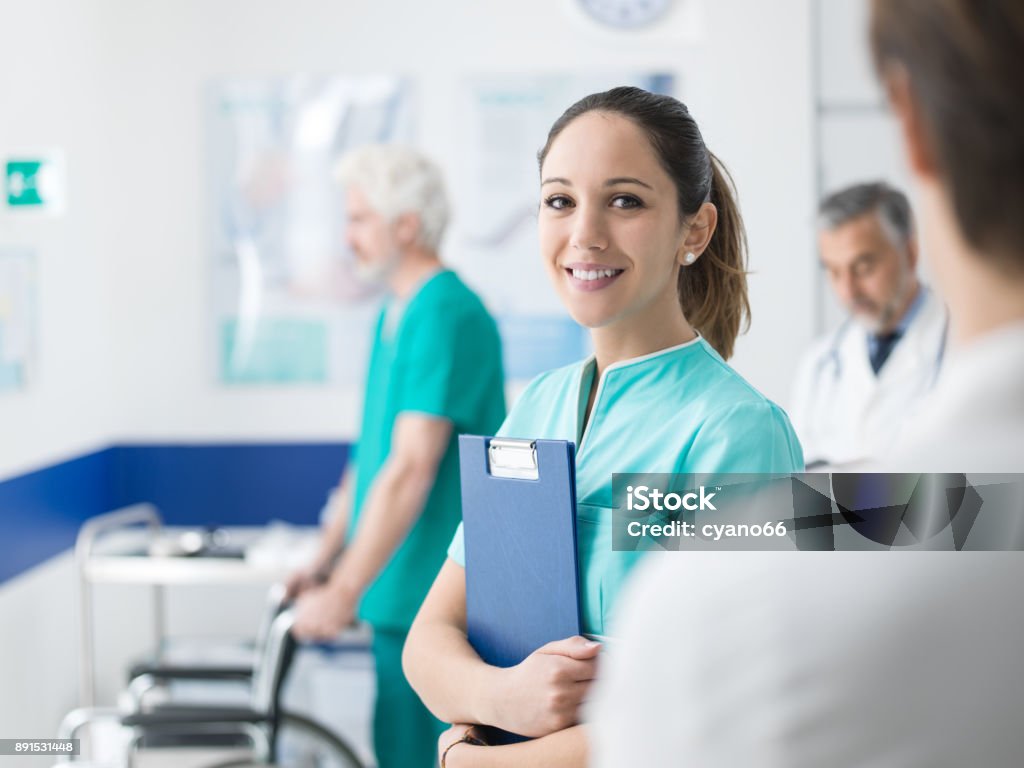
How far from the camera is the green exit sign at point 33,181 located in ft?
7.80

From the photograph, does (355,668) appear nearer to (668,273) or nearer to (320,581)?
(320,581)

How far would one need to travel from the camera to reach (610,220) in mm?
783

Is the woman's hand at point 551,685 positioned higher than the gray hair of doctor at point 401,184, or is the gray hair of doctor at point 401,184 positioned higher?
the gray hair of doctor at point 401,184

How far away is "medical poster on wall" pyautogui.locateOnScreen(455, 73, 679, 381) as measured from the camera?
310 cm

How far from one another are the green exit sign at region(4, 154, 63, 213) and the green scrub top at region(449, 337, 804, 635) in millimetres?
1886

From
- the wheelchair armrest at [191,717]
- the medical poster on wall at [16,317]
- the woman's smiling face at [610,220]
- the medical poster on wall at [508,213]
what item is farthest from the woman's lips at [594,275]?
the medical poster on wall at [508,213]

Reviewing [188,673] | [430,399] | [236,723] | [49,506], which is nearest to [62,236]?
[49,506]

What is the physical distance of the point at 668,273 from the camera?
0.81 metres

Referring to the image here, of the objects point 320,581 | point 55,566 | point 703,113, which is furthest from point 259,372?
point 703,113

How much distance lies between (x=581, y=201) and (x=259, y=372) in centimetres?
255

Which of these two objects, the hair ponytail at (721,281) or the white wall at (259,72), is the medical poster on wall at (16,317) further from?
the hair ponytail at (721,281)

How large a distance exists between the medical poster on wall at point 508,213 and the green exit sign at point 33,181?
1.07 meters

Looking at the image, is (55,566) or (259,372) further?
(259,372)

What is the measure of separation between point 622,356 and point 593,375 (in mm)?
36
